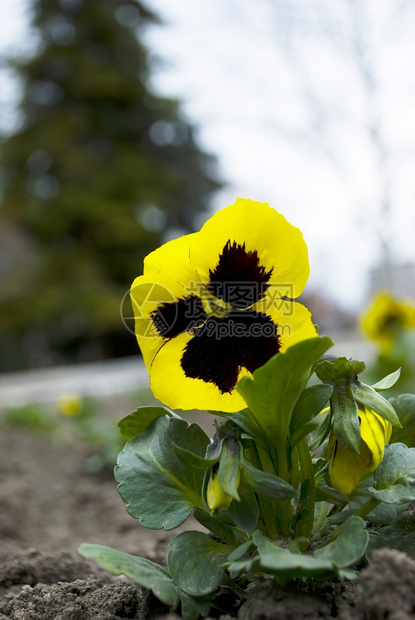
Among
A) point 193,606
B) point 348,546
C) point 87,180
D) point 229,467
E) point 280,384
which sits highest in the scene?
point 87,180

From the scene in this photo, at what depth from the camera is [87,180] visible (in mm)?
13820

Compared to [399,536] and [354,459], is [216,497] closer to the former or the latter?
[354,459]

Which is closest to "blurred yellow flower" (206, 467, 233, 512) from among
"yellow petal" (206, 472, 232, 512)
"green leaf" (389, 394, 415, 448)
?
"yellow petal" (206, 472, 232, 512)

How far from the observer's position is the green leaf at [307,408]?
0.82 meters

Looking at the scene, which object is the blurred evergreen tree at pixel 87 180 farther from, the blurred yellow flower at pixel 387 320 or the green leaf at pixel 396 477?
the green leaf at pixel 396 477

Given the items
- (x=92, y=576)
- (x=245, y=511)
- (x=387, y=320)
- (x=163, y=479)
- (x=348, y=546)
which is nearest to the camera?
(x=348, y=546)

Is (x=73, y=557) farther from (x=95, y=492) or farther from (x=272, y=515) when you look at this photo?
(x=95, y=492)

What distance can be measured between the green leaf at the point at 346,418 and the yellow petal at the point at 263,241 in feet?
0.52

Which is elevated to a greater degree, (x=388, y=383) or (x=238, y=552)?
(x=388, y=383)

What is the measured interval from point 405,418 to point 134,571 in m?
0.52

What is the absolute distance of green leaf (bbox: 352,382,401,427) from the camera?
81cm

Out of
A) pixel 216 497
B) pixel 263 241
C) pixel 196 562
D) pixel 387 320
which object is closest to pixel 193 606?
pixel 196 562

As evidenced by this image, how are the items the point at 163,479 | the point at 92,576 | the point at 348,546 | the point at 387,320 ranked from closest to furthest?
the point at 348,546 < the point at 163,479 < the point at 92,576 < the point at 387,320

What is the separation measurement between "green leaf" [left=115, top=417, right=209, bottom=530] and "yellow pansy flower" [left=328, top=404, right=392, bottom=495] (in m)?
0.21
